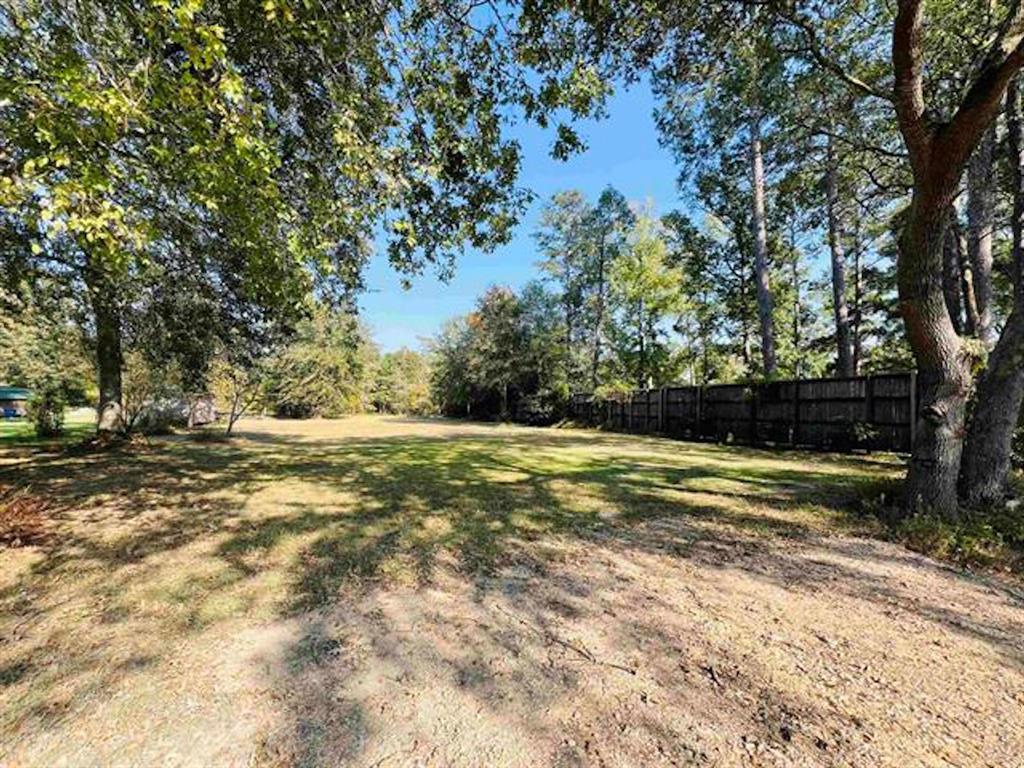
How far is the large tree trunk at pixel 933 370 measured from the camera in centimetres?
387

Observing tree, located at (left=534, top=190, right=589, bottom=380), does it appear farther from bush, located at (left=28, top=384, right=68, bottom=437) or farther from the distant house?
the distant house

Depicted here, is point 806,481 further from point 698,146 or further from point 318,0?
point 698,146

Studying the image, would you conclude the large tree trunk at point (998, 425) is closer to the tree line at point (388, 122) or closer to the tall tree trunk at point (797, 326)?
the tree line at point (388, 122)

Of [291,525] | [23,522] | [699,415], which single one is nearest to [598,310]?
[699,415]

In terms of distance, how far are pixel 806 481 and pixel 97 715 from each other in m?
7.14

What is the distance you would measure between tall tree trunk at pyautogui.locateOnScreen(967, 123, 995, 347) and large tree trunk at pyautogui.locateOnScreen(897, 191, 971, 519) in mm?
6745

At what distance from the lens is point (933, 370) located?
400 centimetres

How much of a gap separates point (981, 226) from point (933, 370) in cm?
793

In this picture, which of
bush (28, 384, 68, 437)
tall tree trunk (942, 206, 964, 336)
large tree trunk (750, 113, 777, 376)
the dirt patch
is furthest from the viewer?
large tree trunk (750, 113, 777, 376)

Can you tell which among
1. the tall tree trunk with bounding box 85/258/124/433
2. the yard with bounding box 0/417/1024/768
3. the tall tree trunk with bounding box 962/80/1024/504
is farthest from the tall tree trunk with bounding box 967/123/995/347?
the tall tree trunk with bounding box 85/258/124/433

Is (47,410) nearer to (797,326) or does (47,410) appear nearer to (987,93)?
(987,93)

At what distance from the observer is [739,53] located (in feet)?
16.8

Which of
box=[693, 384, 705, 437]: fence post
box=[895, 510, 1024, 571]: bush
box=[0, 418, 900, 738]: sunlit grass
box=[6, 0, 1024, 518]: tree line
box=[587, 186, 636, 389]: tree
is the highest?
box=[587, 186, 636, 389]: tree

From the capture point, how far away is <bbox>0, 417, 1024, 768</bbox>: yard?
1.58 m
